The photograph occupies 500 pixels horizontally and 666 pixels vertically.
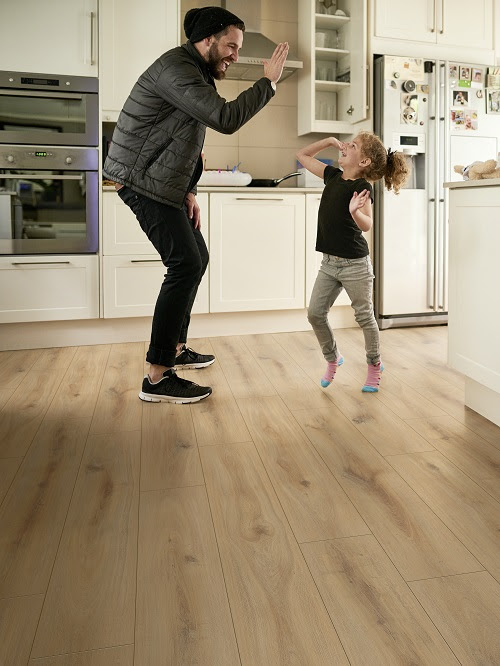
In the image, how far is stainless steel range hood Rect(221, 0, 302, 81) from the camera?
3881 millimetres

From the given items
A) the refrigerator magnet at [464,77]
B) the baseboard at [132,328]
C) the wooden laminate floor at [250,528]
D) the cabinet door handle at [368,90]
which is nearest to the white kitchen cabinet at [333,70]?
the cabinet door handle at [368,90]

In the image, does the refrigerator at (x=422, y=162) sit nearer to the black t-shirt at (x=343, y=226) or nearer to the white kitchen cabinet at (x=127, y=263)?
the white kitchen cabinet at (x=127, y=263)

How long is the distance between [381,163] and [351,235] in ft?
1.02

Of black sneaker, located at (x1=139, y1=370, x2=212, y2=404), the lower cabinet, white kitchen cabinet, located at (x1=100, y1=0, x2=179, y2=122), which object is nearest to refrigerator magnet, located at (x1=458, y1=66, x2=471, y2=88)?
white kitchen cabinet, located at (x1=100, y1=0, x2=179, y2=122)

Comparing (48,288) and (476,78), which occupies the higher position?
(476,78)

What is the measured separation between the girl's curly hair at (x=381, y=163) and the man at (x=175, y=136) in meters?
0.50

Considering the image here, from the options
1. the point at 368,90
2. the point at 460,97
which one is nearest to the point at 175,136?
the point at 368,90

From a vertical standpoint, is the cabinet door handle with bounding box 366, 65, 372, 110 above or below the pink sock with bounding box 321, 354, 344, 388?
above

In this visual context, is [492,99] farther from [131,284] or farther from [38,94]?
[38,94]

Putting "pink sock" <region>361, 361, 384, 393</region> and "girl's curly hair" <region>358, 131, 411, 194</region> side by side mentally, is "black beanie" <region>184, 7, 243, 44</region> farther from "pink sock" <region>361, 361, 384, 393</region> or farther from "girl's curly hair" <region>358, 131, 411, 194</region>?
"pink sock" <region>361, 361, 384, 393</region>

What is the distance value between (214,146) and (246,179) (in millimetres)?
548

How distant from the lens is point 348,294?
99.4 inches

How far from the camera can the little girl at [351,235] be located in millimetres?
2506

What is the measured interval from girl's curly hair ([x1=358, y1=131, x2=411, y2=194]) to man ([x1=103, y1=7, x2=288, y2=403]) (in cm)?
50
